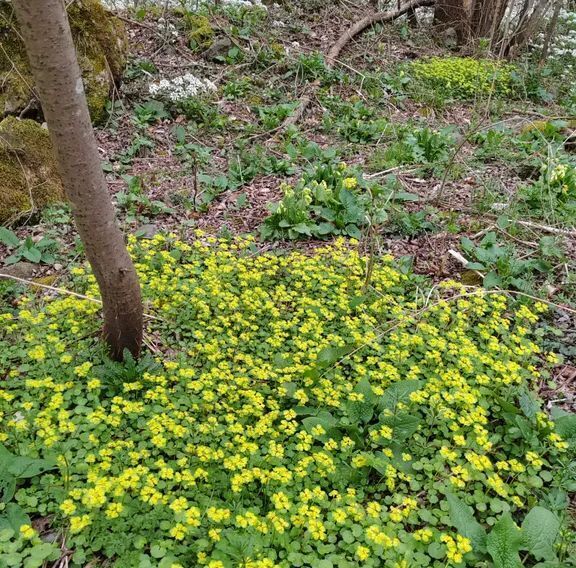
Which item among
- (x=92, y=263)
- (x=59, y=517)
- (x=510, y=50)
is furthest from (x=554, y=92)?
(x=59, y=517)

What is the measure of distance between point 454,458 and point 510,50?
8754 millimetres

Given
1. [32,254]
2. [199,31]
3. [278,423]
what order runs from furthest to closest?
1. [199,31]
2. [32,254]
3. [278,423]

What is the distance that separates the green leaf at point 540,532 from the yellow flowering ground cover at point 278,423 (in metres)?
0.11

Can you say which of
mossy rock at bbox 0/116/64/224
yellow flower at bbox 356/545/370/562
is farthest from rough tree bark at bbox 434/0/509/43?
yellow flower at bbox 356/545/370/562

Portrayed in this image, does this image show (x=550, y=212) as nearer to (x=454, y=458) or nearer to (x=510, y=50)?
(x=454, y=458)

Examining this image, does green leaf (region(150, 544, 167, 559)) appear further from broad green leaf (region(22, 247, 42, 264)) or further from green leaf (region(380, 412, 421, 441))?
broad green leaf (region(22, 247, 42, 264))

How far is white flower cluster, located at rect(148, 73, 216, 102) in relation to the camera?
6617mm

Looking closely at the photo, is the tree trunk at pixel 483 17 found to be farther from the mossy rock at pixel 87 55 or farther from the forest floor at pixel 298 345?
the mossy rock at pixel 87 55

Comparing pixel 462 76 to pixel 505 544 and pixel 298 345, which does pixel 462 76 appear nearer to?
pixel 298 345

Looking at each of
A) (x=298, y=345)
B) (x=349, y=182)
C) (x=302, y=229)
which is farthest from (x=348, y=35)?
(x=298, y=345)

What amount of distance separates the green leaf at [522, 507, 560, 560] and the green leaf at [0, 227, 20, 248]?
4155 mm

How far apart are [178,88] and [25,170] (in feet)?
9.01

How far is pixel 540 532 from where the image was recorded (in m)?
2.46

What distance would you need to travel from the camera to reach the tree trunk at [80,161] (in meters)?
2.24
